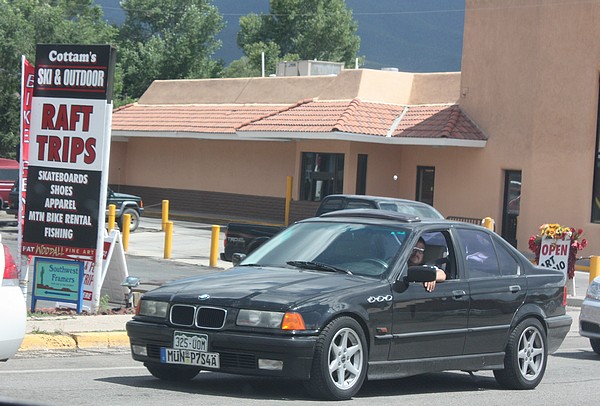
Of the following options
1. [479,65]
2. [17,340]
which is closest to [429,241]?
[17,340]

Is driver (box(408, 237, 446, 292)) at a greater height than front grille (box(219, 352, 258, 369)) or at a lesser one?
greater

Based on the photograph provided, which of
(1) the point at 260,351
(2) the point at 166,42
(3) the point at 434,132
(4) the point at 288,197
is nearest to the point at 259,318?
(1) the point at 260,351

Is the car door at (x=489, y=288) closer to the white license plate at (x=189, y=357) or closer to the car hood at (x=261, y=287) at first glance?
the car hood at (x=261, y=287)

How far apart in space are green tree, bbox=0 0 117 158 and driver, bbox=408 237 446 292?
39869 mm

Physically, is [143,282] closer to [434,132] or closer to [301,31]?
[434,132]

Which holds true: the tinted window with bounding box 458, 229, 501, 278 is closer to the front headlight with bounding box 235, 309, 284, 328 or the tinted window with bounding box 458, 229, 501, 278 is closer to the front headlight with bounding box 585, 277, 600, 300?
the front headlight with bounding box 235, 309, 284, 328

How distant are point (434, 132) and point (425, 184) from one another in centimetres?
339

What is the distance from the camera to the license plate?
891cm

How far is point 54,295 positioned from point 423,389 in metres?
5.78

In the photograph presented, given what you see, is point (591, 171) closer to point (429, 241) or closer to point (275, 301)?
point (429, 241)

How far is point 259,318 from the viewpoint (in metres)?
8.78

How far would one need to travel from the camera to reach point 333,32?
3438 inches

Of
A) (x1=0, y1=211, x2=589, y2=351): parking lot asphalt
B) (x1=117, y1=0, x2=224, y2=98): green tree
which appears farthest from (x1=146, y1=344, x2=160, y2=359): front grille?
(x1=117, y1=0, x2=224, y2=98): green tree

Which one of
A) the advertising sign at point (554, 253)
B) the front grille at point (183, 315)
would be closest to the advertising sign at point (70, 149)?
the front grille at point (183, 315)
